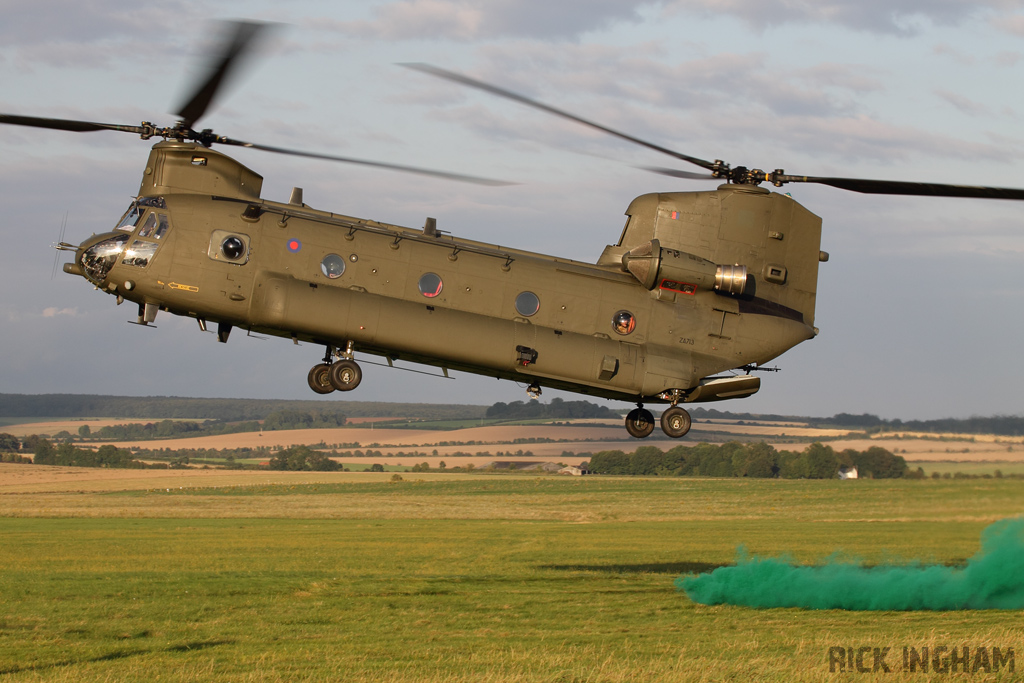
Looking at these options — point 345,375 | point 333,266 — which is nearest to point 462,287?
point 333,266

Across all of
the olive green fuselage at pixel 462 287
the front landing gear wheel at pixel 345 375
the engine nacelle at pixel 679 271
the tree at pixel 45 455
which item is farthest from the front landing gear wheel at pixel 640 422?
the tree at pixel 45 455

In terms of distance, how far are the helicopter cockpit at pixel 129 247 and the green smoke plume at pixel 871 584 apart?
38176 mm

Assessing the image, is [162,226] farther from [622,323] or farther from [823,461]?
[823,461]

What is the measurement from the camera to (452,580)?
222 feet

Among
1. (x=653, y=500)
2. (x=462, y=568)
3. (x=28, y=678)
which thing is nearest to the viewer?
(x=28, y=678)

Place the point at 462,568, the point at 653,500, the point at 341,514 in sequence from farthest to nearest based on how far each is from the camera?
the point at 653,500 < the point at 341,514 < the point at 462,568

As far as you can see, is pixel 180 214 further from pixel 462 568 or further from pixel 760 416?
pixel 760 416

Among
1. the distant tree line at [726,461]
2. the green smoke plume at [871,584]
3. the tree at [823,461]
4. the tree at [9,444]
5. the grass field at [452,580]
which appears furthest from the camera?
the tree at [9,444]

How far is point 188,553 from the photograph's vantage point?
71750 mm

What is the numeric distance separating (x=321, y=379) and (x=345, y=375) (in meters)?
0.54

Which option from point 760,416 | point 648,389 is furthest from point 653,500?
point 648,389

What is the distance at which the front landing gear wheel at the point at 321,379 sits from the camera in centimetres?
2059

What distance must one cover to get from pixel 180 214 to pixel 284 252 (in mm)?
2204

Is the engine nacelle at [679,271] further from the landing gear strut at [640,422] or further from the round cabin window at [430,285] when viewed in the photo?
the round cabin window at [430,285]
